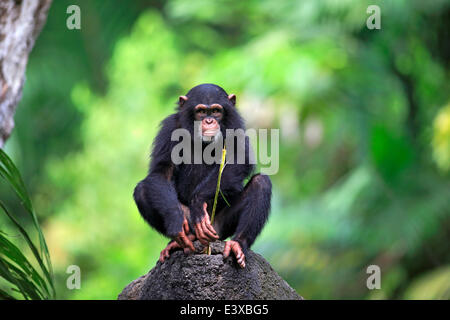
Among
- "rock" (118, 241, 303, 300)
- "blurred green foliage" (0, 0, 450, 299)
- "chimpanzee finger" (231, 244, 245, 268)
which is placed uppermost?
"blurred green foliage" (0, 0, 450, 299)

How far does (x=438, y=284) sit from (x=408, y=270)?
1.84 meters

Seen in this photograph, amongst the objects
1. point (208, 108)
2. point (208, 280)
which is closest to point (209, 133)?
point (208, 108)

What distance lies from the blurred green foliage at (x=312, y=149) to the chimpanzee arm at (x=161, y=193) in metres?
7.13

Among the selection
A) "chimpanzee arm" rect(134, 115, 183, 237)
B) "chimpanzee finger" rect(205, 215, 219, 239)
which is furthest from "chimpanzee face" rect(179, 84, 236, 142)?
"chimpanzee finger" rect(205, 215, 219, 239)

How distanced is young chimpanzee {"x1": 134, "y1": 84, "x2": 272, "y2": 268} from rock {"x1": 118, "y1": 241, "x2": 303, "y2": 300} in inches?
2.8

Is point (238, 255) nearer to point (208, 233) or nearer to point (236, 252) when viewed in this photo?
point (236, 252)

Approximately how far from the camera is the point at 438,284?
11.2 m

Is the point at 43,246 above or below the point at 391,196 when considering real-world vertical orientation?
below

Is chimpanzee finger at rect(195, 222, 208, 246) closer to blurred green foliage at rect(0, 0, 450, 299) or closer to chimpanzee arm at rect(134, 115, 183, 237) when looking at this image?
chimpanzee arm at rect(134, 115, 183, 237)

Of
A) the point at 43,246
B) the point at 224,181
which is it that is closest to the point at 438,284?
the point at 224,181

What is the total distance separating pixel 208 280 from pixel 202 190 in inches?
29.6

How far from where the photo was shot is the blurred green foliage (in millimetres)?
12602
